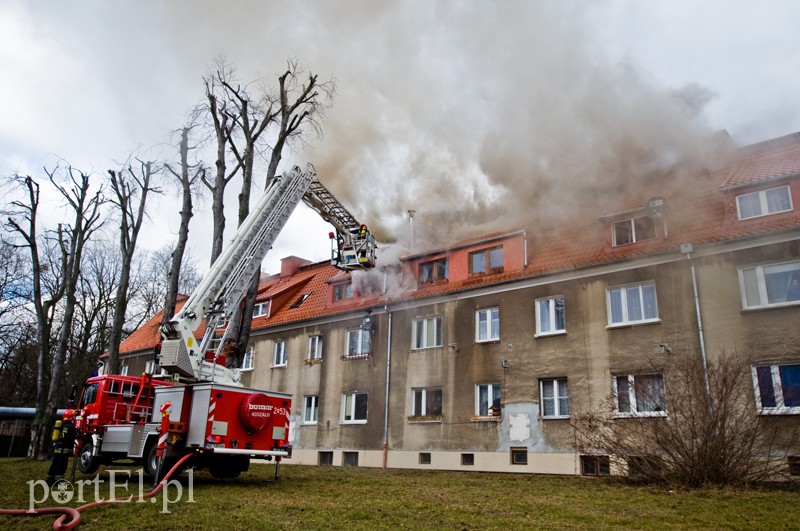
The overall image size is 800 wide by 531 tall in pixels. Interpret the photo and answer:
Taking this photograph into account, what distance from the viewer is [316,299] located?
94.1 ft

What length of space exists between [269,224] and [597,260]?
1006cm

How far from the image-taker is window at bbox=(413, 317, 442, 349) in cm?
2252

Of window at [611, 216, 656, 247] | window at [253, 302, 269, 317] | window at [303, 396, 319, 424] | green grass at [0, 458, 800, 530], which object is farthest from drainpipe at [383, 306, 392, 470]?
window at [253, 302, 269, 317]

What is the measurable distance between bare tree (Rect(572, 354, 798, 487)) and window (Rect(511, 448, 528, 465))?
3951mm

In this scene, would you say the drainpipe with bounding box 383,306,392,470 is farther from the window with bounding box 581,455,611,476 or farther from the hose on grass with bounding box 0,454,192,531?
the hose on grass with bounding box 0,454,192,531

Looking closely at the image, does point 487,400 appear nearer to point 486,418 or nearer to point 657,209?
point 486,418

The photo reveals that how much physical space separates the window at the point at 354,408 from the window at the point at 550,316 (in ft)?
26.0

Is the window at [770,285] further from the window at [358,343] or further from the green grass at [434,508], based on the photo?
the window at [358,343]

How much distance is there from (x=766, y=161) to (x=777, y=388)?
7.00 m

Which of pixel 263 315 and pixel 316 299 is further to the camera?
pixel 263 315

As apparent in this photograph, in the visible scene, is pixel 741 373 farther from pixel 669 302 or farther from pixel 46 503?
pixel 46 503

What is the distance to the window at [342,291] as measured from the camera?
2666cm

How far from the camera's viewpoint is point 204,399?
13.3 meters

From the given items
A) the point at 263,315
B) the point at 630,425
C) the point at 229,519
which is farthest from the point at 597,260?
the point at 263,315
